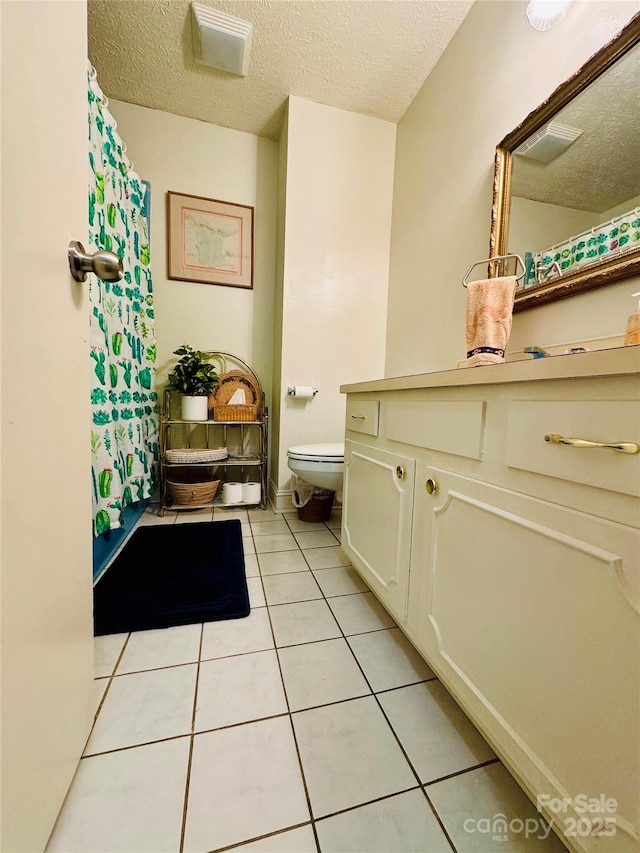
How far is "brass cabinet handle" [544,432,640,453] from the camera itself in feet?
1.22

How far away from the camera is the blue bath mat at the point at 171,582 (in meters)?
1.03

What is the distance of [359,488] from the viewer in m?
1.13

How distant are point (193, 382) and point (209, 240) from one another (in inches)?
36.9

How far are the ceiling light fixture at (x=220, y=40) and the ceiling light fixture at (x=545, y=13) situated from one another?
1.19 meters

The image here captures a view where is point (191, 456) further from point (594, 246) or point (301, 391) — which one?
point (594, 246)

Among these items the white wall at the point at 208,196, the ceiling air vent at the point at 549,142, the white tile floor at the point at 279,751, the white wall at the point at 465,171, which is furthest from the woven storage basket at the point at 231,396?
the ceiling air vent at the point at 549,142

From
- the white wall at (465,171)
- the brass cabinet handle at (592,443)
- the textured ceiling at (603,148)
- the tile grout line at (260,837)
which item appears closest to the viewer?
the brass cabinet handle at (592,443)

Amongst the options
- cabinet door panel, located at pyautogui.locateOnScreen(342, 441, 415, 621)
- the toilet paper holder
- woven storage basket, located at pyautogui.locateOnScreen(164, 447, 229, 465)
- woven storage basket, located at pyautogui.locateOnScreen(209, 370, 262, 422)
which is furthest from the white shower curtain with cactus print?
cabinet door panel, located at pyautogui.locateOnScreen(342, 441, 415, 621)

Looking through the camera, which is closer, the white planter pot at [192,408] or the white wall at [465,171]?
the white wall at [465,171]

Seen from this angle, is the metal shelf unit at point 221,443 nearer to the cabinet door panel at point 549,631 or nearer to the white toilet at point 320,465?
the white toilet at point 320,465

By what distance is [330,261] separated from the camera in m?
2.00

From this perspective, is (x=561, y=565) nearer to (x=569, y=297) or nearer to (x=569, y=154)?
(x=569, y=297)

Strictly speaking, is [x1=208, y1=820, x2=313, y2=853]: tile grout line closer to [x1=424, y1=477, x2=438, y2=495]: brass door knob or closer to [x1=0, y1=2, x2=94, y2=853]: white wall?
[x1=0, y1=2, x2=94, y2=853]: white wall

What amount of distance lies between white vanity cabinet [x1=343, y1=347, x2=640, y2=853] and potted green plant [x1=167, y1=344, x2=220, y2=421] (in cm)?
154
